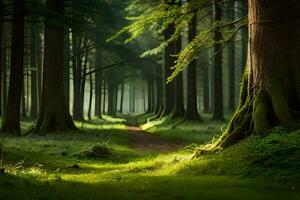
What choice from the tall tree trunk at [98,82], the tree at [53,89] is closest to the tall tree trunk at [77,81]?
the tall tree trunk at [98,82]

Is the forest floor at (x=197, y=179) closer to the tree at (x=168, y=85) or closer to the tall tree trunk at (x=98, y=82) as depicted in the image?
the tree at (x=168, y=85)

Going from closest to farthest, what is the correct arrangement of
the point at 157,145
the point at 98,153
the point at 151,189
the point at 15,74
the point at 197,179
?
the point at 151,189 → the point at 197,179 → the point at 98,153 → the point at 157,145 → the point at 15,74

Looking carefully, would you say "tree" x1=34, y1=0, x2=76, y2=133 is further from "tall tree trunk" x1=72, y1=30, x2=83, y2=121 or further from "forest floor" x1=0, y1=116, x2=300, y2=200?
"tall tree trunk" x1=72, y1=30, x2=83, y2=121

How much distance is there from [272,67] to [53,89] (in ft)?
50.7

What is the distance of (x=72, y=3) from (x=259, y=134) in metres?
17.8

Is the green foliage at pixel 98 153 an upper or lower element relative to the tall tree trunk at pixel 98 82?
A: lower

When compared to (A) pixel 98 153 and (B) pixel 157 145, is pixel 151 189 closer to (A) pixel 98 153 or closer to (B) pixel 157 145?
(A) pixel 98 153

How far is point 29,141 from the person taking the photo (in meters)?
20.1

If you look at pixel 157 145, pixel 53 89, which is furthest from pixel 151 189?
pixel 53 89

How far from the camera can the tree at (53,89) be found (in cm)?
2419

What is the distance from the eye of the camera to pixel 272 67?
11.2m

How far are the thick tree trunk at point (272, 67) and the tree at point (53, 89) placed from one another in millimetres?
14206

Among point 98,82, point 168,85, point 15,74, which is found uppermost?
point 98,82

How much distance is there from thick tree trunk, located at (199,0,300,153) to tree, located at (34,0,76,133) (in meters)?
14.2
